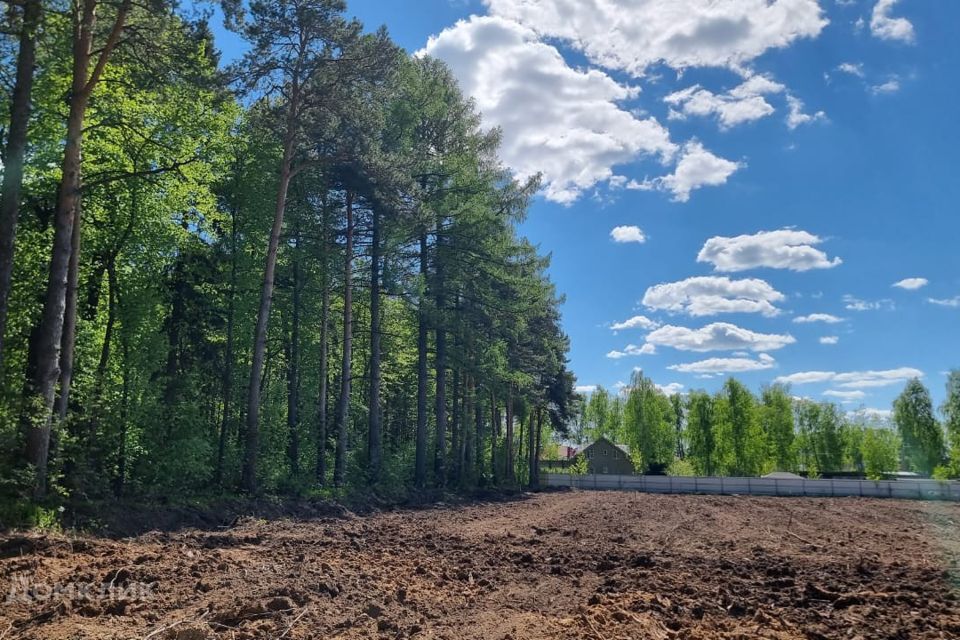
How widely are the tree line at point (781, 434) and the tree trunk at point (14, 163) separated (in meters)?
44.1

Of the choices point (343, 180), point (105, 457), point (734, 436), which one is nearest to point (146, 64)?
point (105, 457)

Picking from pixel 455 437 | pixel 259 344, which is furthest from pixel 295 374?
pixel 455 437

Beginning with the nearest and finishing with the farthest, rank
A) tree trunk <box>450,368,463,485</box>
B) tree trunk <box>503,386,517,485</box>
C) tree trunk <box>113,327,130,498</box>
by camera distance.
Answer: tree trunk <box>113,327,130,498</box>, tree trunk <box>450,368,463,485</box>, tree trunk <box>503,386,517,485</box>

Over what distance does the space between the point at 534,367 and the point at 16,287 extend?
82.3 feet

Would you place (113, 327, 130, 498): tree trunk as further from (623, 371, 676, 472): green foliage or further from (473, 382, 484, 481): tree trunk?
(623, 371, 676, 472): green foliage

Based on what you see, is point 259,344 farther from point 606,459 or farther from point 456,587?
point 606,459

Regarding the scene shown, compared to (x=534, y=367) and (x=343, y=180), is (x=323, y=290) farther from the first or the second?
(x=534, y=367)

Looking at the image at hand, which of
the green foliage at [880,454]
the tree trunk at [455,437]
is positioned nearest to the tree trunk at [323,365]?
the tree trunk at [455,437]

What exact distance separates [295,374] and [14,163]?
1290 cm

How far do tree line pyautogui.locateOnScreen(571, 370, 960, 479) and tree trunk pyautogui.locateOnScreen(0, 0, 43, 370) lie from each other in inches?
1735

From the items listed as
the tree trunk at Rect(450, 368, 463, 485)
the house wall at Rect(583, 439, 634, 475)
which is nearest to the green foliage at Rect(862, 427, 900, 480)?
the house wall at Rect(583, 439, 634, 475)

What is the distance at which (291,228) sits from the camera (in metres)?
21.9

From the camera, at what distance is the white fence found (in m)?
37.3

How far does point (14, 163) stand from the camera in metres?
10.4
